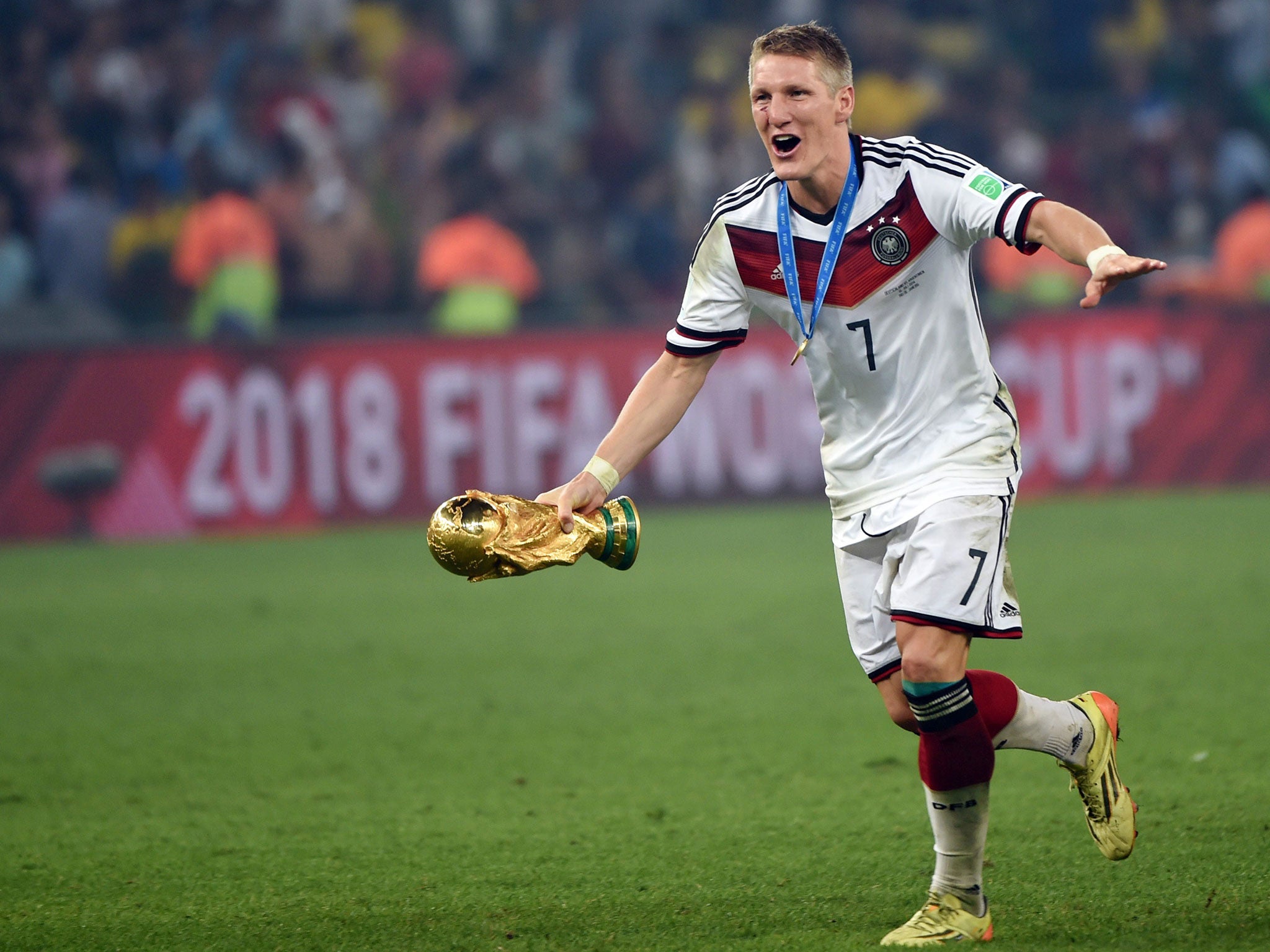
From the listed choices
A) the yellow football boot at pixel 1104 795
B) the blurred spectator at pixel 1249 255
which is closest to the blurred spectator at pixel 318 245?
the blurred spectator at pixel 1249 255

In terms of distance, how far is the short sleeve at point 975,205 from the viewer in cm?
368

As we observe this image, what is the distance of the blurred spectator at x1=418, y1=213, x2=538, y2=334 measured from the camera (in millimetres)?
13852

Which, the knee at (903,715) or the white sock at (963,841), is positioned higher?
the knee at (903,715)

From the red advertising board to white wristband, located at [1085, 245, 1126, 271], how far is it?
28.1 feet

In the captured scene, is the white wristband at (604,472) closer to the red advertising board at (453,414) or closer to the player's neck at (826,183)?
the player's neck at (826,183)

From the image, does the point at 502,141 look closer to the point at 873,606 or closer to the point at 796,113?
the point at 796,113

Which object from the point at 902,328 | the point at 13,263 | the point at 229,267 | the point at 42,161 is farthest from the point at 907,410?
the point at 42,161

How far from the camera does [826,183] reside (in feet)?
12.7

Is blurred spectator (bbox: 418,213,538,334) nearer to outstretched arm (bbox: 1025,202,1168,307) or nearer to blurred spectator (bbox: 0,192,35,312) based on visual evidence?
blurred spectator (bbox: 0,192,35,312)

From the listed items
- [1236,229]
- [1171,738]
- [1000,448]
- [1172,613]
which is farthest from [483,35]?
[1000,448]

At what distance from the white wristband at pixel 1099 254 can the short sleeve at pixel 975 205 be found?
0.20m

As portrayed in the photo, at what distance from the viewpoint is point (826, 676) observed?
7094 mm

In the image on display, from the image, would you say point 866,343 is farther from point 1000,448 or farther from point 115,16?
point 115,16

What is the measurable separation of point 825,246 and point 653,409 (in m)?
0.58
